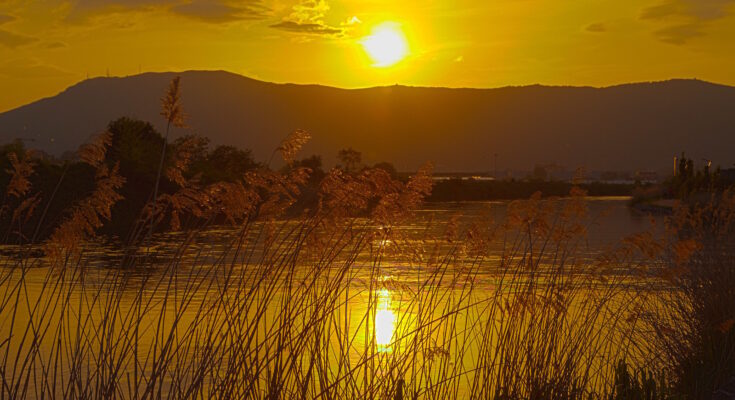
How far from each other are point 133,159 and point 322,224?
39.9 metres

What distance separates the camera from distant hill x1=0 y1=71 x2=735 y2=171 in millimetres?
146625

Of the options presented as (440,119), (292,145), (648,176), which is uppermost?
(440,119)

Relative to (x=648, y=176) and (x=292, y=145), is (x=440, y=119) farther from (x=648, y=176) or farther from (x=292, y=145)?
(x=292, y=145)

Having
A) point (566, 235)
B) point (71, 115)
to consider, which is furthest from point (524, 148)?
point (566, 235)

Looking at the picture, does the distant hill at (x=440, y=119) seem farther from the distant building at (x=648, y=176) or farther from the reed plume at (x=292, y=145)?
the reed plume at (x=292, y=145)

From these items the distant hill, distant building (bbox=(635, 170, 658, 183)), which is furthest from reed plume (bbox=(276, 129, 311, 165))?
the distant hill

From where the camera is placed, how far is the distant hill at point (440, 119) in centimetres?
14662

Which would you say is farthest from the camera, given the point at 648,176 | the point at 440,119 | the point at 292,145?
the point at 440,119

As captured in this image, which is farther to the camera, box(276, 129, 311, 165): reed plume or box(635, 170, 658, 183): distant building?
box(635, 170, 658, 183): distant building

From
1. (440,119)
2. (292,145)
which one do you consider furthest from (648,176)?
(292,145)

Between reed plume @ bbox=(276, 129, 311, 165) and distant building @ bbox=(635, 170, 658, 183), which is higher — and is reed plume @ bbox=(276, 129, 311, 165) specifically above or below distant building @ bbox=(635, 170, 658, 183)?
below

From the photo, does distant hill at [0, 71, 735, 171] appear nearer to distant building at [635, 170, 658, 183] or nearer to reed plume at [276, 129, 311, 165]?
distant building at [635, 170, 658, 183]

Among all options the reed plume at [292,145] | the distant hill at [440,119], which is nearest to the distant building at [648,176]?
the distant hill at [440,119]

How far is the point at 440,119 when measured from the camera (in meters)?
157
